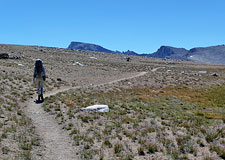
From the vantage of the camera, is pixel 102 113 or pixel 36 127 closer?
pixel 36 127

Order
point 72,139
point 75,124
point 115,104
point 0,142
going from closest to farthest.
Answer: point 0,142
point 72,139
point 75,124
point 115,104

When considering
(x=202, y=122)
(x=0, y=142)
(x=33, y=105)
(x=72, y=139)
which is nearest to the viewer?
(x=0, y=142)

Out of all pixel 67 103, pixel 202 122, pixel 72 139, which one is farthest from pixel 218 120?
pixel 67 103

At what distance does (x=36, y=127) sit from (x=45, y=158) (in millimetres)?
3675

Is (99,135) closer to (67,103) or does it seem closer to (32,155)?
(32,155)

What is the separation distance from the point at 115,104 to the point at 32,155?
11128mm

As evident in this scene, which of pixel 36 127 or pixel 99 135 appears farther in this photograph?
pixel 36 127

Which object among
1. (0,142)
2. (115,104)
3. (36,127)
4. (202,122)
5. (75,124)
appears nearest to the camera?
(0,142)

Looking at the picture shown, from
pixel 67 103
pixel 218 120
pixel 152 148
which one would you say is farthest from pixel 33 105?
pixel 218 120

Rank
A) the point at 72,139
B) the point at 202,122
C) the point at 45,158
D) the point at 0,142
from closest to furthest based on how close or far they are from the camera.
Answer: the point at 45,158 < the point at 0,142 < the point at 72,139 < the point at 202,122

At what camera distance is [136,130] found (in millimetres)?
11500

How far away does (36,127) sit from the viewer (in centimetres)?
1134

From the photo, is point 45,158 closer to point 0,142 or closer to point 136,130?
point 0,142

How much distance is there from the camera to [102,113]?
14.8 m
